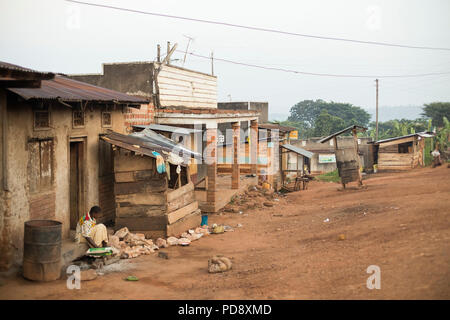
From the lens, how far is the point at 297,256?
8219 millimetres

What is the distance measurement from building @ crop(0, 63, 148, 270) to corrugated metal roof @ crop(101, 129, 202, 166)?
524mm

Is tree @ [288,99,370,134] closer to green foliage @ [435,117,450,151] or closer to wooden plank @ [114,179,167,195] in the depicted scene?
green foliage @ [435,117,450,151]

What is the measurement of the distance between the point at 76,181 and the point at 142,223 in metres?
1.76

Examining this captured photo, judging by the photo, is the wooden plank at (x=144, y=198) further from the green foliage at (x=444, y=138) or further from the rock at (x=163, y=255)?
the green foliage at (x=444, y=138)

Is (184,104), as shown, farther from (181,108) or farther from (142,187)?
(142,187)

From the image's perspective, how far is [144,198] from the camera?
1005 cm

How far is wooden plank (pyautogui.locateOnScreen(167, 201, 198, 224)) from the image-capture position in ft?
33.8

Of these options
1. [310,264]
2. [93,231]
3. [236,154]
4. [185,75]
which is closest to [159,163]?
[93,231]

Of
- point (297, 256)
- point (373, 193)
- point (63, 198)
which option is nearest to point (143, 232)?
→ point (63, 198)

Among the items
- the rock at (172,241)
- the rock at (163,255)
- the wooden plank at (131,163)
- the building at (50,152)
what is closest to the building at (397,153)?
the building at (50,152)

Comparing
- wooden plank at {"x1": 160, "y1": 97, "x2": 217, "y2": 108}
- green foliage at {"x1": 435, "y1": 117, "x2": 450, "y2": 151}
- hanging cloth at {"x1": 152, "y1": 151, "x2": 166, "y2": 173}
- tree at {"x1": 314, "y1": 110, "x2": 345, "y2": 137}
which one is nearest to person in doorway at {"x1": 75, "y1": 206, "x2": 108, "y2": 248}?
hanging cloth at {"x1": 152, "y1": 151, "x2": 166, "y2": 173}
